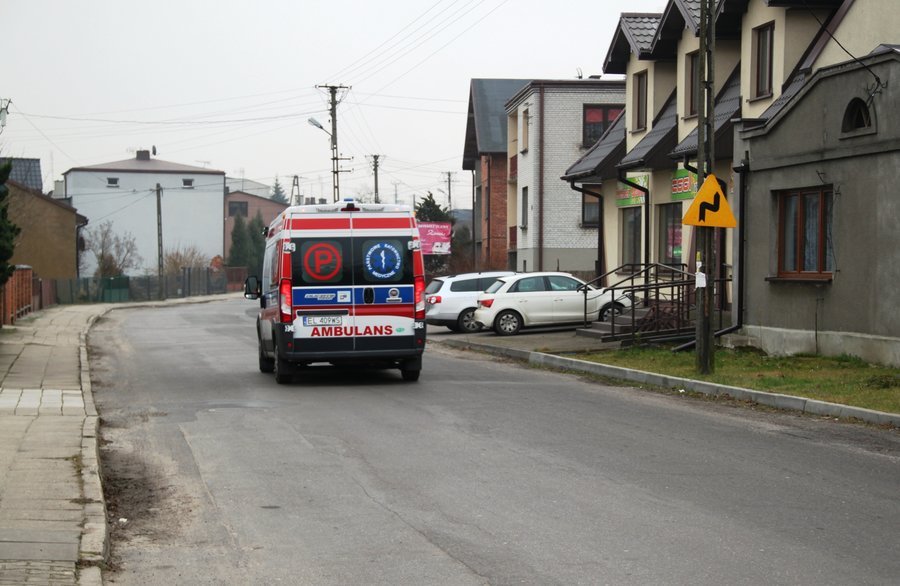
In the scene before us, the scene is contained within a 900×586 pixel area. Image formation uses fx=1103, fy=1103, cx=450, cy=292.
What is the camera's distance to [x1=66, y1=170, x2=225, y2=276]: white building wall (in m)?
95.2

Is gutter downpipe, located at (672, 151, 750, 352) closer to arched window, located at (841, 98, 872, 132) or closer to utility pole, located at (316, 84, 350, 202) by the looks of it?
arched window, located at (841, 98, 872, 132)

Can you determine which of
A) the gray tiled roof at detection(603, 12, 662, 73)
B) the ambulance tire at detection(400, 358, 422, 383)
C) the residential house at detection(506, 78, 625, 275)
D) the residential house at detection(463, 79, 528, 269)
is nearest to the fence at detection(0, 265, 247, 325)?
the ambulance tire at detection(400, 358, 422, 383)

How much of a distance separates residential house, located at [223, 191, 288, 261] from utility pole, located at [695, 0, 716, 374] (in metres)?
102

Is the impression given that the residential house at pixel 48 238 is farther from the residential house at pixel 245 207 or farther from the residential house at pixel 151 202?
the residential house at pixel 245 207

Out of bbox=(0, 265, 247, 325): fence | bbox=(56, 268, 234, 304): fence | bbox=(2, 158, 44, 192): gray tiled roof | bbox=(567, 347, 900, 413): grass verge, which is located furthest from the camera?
bbox=(2, 158, 44, 192): gray tiled roof

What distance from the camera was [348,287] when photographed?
16203 mm

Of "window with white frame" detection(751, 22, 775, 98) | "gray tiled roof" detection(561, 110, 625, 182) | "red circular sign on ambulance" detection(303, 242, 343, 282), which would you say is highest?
"window with white frame" detection(751, 22, 775, 98)

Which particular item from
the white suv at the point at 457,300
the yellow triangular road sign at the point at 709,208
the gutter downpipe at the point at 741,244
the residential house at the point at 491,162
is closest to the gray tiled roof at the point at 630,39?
the white suv at the point at 457,300

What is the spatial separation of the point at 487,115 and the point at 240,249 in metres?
51.4

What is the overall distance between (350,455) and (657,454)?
2765mm

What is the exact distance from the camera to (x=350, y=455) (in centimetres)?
996

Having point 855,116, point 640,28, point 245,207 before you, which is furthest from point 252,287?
point 245,207

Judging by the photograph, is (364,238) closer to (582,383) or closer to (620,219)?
(582,383)

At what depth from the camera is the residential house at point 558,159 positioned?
143 feet
